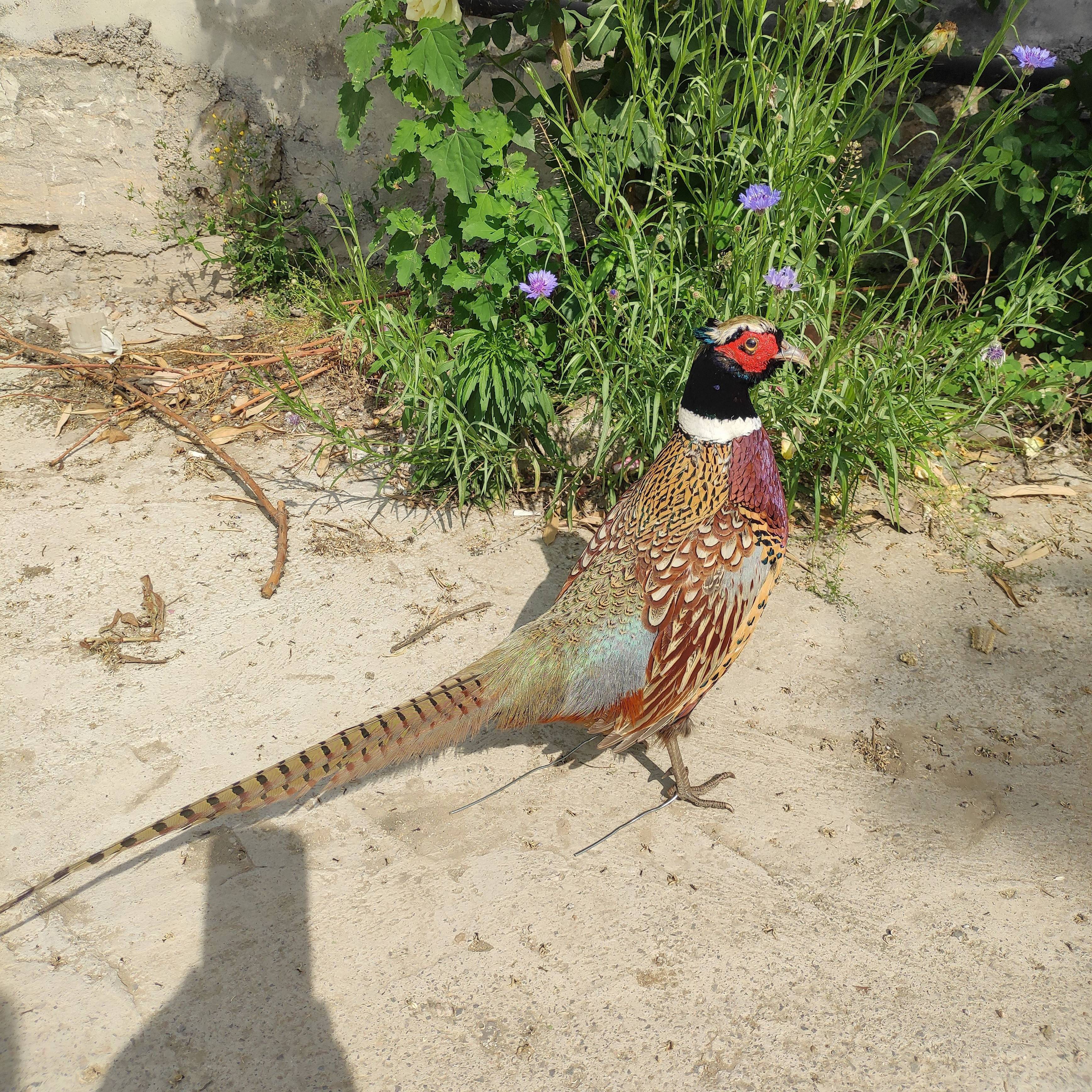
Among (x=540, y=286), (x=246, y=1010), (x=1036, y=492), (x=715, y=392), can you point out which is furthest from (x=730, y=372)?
(x=246, y=1010)

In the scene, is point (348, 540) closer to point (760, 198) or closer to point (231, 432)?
point (231, 432)

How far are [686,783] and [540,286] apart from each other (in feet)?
6.11

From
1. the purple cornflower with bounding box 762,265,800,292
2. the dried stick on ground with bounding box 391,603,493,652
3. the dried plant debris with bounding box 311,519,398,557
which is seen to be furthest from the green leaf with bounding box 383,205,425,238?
the dried stick on ground with bounding box 391,603,493,652

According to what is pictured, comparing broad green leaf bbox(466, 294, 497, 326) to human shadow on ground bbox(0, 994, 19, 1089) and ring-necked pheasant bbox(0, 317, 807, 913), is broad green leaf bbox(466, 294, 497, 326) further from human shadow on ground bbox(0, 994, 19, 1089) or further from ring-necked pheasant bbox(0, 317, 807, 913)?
human shadow on ground bbox(0, 994, 19, 1089)

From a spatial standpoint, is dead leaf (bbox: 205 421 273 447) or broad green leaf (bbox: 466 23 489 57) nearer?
broad green leaf (bbox: 466 23 489 57)

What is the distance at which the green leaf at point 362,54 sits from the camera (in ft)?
9.93

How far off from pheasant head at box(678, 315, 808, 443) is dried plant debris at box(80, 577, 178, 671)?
2.15m

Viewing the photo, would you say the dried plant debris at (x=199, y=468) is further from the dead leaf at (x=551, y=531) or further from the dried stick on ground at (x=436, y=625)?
the dead leaf at (x=551, y=531)

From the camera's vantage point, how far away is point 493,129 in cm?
330

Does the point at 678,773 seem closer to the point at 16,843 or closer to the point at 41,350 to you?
the point at 16,843

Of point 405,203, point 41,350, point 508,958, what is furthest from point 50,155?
point 508,958

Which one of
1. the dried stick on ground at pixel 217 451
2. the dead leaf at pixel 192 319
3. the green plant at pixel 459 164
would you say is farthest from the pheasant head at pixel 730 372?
the dead leaf at pixel 192 319

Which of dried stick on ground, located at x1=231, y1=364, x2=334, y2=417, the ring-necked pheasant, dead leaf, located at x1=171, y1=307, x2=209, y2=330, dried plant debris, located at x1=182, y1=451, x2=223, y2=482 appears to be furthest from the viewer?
dead leaf, located at x1=171, y1=307, x2=209, y2=330

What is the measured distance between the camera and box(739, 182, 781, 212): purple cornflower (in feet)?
9.14
